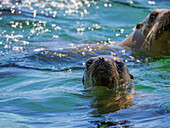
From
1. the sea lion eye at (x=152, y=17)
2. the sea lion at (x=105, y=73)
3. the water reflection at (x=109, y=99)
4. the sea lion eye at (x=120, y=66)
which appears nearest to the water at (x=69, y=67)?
the water reflection at (x=109, y=99)

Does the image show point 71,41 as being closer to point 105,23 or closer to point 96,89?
point 105,23

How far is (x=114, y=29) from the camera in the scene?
1059cm

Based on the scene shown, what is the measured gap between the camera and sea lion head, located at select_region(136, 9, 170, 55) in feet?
22.4

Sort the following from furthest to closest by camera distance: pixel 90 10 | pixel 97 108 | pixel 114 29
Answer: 1. pixel 90 10
2. pixel 114 29
3. pixel 97 108

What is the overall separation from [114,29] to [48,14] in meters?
2.53

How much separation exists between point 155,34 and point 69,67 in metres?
1.75

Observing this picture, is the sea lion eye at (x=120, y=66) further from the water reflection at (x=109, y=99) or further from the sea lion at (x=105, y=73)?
the water reflection at (x=109, y=99)

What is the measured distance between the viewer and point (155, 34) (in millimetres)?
7031

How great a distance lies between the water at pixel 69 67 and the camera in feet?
12.4

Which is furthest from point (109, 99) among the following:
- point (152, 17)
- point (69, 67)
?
point (152, 17)

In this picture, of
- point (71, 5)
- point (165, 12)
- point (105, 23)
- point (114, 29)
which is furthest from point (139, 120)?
point (71, 5)

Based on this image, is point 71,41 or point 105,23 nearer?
point 71,41

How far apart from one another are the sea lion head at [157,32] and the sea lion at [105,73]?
2302mm

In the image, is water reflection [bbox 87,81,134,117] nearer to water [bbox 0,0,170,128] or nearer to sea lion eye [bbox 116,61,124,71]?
water [bbox 0,0,170,128]
